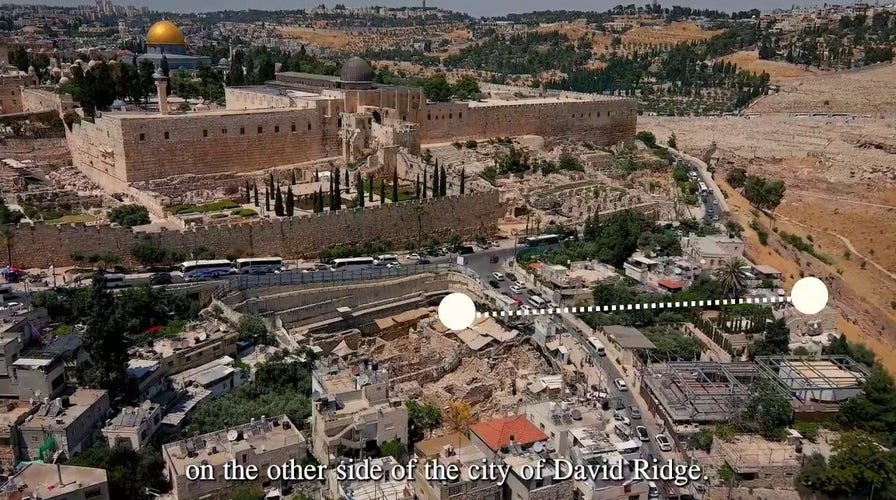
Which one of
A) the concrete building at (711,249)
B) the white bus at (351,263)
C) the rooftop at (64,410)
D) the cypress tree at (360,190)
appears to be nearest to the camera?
the rooftop at (64,410)

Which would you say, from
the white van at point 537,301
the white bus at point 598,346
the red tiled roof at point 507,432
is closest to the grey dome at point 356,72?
the white van at point 537,301

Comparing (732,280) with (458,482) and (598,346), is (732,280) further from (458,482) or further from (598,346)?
(458,482)

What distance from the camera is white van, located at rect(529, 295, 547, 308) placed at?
1930 centimetres

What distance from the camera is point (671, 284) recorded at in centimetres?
2061

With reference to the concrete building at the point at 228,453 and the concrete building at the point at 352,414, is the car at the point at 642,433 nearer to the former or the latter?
the concrete building at the point at 352,414

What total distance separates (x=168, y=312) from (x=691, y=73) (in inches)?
2567

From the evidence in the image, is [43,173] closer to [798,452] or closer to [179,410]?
[179,410]

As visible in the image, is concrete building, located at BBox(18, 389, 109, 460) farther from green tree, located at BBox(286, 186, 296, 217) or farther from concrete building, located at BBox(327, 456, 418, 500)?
green tree, located at BBox(286, 186, 296, 217)

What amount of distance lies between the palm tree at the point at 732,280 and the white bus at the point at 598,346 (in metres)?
4.21

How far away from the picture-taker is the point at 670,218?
2805 cm

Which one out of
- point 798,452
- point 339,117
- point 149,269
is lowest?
point 798,452

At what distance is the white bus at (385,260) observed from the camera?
21327mm

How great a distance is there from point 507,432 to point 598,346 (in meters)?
5.90

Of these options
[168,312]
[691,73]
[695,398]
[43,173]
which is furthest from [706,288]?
[691,73]
